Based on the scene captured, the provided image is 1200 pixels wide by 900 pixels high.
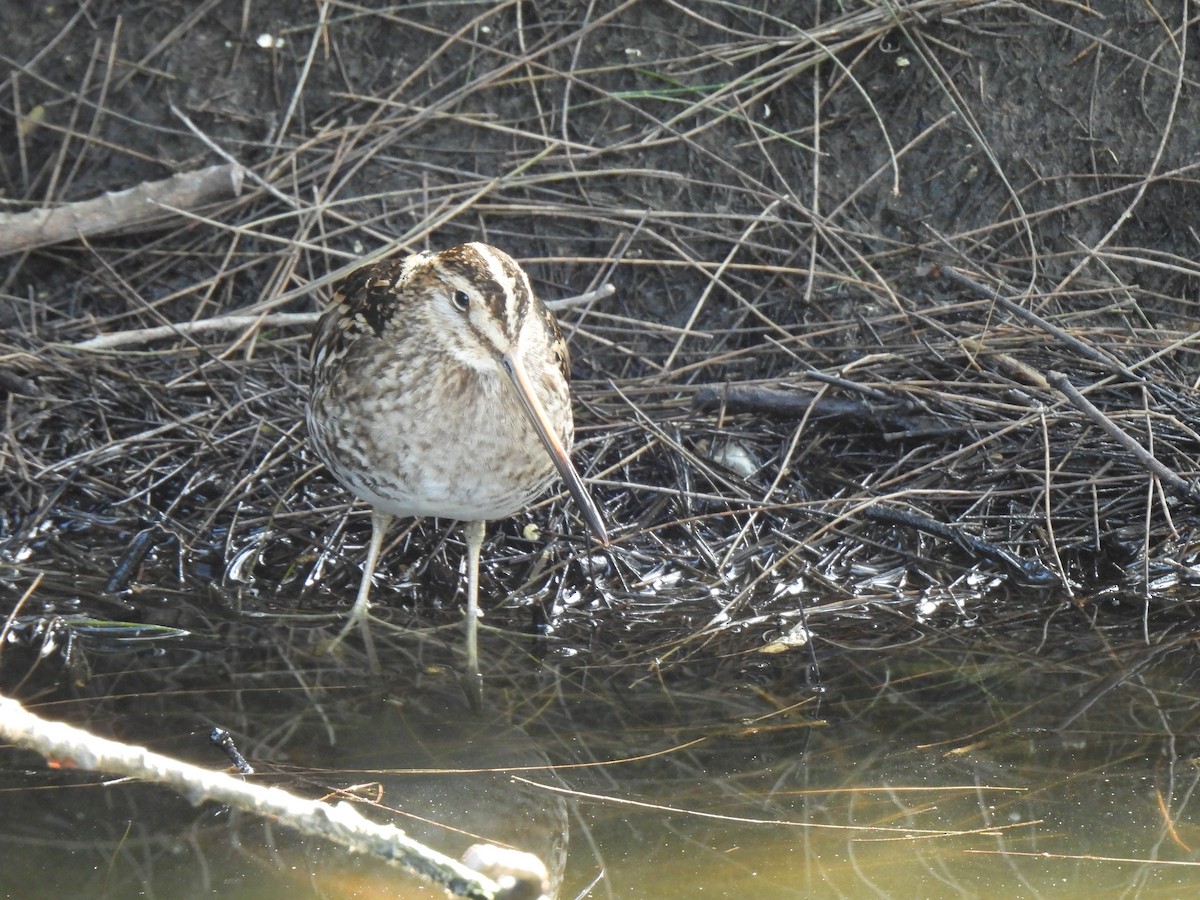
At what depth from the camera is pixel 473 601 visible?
407 centimetres

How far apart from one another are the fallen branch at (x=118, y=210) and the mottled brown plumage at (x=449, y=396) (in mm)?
1644

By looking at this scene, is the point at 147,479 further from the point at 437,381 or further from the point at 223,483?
the point at 437,381

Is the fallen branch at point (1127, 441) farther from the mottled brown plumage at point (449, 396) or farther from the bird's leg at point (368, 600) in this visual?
the bird's leg at point (368, 600)

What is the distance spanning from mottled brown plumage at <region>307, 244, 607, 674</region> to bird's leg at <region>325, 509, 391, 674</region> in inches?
3.0

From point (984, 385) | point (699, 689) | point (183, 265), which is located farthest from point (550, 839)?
point (183, 265)

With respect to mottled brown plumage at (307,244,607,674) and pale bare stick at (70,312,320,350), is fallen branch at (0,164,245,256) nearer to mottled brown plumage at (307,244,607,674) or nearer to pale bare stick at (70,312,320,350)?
pale bare stick at (70,312,320,350)

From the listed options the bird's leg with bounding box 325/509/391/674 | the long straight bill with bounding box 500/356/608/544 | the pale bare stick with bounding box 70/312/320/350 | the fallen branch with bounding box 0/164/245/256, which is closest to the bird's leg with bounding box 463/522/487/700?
the bird's leg with bounding box 325/509/391/674

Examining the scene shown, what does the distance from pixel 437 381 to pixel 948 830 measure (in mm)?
1808

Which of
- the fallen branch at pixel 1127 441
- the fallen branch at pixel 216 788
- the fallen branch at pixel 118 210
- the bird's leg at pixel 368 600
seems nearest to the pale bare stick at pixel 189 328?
the fallen branch at pixel 118 210

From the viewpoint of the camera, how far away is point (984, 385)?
4.71m

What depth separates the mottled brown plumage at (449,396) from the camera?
11.8 ft

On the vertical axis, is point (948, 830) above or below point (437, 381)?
below

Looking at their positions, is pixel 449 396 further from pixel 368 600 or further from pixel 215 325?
pixel 215 325

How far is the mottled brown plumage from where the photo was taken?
3584 millimetres
